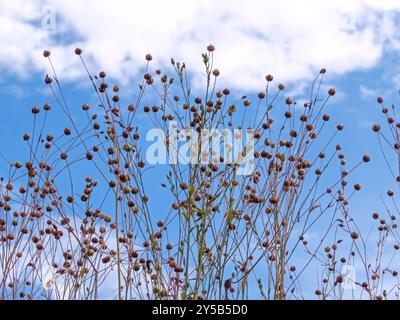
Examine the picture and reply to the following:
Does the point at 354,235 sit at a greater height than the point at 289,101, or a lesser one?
lesser

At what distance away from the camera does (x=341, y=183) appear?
15.6 feet

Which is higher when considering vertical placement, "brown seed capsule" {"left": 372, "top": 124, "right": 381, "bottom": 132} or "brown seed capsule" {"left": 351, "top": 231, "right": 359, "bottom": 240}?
"brown seed capsule" {"left": 372, "top": 124, "right": 381, "bottom": 132}

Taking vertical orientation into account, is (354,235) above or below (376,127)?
below

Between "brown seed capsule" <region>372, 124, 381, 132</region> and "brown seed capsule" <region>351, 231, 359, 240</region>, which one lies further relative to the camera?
"brown seed capsule" <region>372, 124, 381, 132</region>

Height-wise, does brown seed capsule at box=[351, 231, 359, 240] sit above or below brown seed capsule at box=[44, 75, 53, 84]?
below

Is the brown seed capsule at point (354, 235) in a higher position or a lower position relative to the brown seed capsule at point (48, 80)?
lower

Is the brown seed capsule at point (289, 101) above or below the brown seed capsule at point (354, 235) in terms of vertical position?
above

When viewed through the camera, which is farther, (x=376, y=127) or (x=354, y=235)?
(x=376, y=127)

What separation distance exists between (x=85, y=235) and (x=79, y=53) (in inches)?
44.4

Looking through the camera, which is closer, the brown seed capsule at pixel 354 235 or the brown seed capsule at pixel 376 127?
the brown seed capsule at pixel 354 235

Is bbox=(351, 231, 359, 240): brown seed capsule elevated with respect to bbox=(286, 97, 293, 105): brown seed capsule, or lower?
lower
